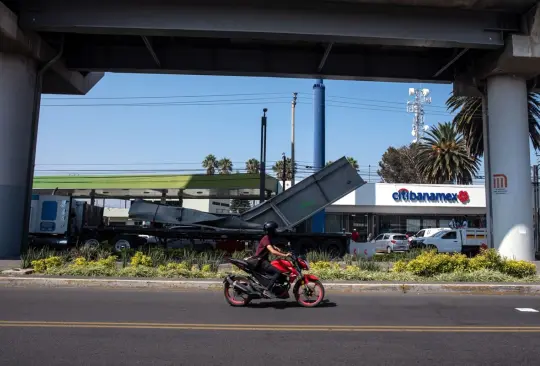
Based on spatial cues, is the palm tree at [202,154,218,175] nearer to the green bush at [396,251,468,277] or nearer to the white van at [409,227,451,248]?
the white van at [409,227,451,248]

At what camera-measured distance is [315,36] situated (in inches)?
687

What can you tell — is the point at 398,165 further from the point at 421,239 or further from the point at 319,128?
the point at 421,239

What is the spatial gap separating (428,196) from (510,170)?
2396 cm

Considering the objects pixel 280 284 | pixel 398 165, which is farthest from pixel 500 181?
pixel 398 165

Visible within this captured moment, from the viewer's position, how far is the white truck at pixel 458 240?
96.2 feet

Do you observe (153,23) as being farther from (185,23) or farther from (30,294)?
(30,294)

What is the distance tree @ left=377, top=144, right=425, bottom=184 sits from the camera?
2746 inches

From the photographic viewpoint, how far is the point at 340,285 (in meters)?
11.2

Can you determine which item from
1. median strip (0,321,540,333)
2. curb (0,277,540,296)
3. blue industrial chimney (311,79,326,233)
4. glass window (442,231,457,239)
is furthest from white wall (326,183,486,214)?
median strip (0,321,540,333)

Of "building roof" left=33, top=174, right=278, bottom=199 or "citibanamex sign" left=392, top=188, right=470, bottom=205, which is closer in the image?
"building roof" left=33, top=174, right=278, bottom=199

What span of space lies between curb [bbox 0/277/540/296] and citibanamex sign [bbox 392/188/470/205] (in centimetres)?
3097

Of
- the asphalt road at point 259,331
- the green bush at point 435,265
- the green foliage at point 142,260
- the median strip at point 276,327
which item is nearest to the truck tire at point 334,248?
the green bush at point 435,265

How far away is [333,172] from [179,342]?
15764mm

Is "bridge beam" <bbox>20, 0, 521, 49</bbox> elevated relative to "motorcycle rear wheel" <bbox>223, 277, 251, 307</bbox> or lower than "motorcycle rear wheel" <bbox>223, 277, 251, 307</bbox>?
elevated
